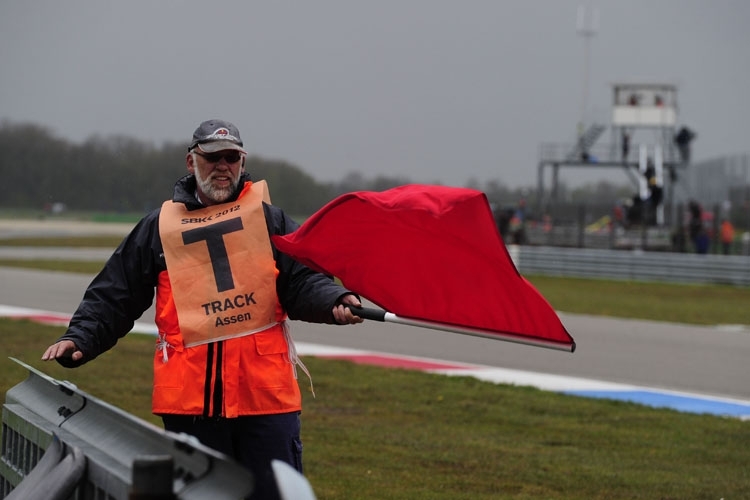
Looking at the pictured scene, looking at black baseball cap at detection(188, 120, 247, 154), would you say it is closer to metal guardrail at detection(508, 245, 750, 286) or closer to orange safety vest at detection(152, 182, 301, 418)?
orange safety vest at detection(152, 182, 301, 418)

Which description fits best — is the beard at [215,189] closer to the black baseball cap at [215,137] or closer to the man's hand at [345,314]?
the black baseball cap at [215,137]

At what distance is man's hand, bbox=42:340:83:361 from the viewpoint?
4.69 meters

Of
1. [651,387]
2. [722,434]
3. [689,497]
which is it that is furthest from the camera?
[651,387]

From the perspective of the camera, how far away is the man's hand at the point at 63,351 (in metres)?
4.69

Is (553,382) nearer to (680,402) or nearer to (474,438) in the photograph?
(680,402)

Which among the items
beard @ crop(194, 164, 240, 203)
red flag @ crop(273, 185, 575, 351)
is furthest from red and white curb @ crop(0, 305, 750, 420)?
beard @ crop(194, 164, 240, 203)

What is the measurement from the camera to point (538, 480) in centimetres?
787

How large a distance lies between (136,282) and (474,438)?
4867 millimetres

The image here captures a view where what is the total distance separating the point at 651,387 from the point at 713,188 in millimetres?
28878

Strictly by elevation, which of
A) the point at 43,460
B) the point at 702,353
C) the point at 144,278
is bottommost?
the point at 702,353

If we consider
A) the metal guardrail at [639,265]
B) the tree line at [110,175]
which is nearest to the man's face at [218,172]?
the tree line at [110,175]

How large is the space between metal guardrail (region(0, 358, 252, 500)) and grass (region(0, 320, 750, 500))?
2.93m

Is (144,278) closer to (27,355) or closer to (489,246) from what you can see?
(489,246)

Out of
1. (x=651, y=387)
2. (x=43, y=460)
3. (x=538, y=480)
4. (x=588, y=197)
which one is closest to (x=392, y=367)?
(x=651, y=387)
